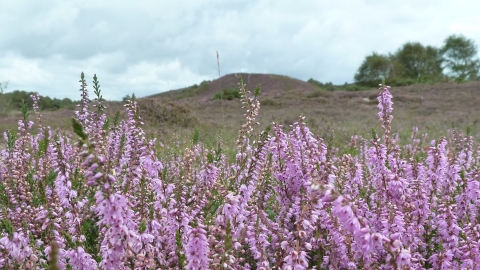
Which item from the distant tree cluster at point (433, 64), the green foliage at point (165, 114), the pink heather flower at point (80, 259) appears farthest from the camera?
the distant tree cluster at point (433, 64)

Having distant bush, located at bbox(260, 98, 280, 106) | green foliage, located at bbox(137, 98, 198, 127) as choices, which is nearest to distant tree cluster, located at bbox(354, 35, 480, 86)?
distant bush, located at bbox(260, 98, 280, 106)

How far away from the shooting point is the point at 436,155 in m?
4.09

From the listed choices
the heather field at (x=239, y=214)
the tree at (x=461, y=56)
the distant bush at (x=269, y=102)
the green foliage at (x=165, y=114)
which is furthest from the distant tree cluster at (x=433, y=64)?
the heather field at (x=239, y=214)

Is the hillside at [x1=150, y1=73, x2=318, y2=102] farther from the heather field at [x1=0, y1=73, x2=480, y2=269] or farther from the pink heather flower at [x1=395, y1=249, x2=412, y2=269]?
the pink heather flower at [x1=395, y1=249, x2=412, y2=269]

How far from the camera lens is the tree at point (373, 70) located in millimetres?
62344

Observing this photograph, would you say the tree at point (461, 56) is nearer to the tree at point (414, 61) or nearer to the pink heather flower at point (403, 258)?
the tree at point (414, 61)

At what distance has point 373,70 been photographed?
209ft

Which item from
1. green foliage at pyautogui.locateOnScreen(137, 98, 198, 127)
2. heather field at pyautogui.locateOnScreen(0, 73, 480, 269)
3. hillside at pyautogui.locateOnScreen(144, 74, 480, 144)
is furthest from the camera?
hillside at pyautogui.locateOnScreen(144, 74, 480, 144)

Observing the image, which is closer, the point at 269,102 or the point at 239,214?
the point at 239,214

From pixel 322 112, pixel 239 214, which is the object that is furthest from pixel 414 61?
pixel 239 214

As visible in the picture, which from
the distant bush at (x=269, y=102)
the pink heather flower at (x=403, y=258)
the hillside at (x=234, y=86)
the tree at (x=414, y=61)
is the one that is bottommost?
the pink heather flower at (x=403, y=258)

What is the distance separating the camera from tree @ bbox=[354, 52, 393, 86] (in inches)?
2454

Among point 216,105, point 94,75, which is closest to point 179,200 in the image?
point 94,75

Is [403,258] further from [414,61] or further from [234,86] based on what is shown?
[414,61]
